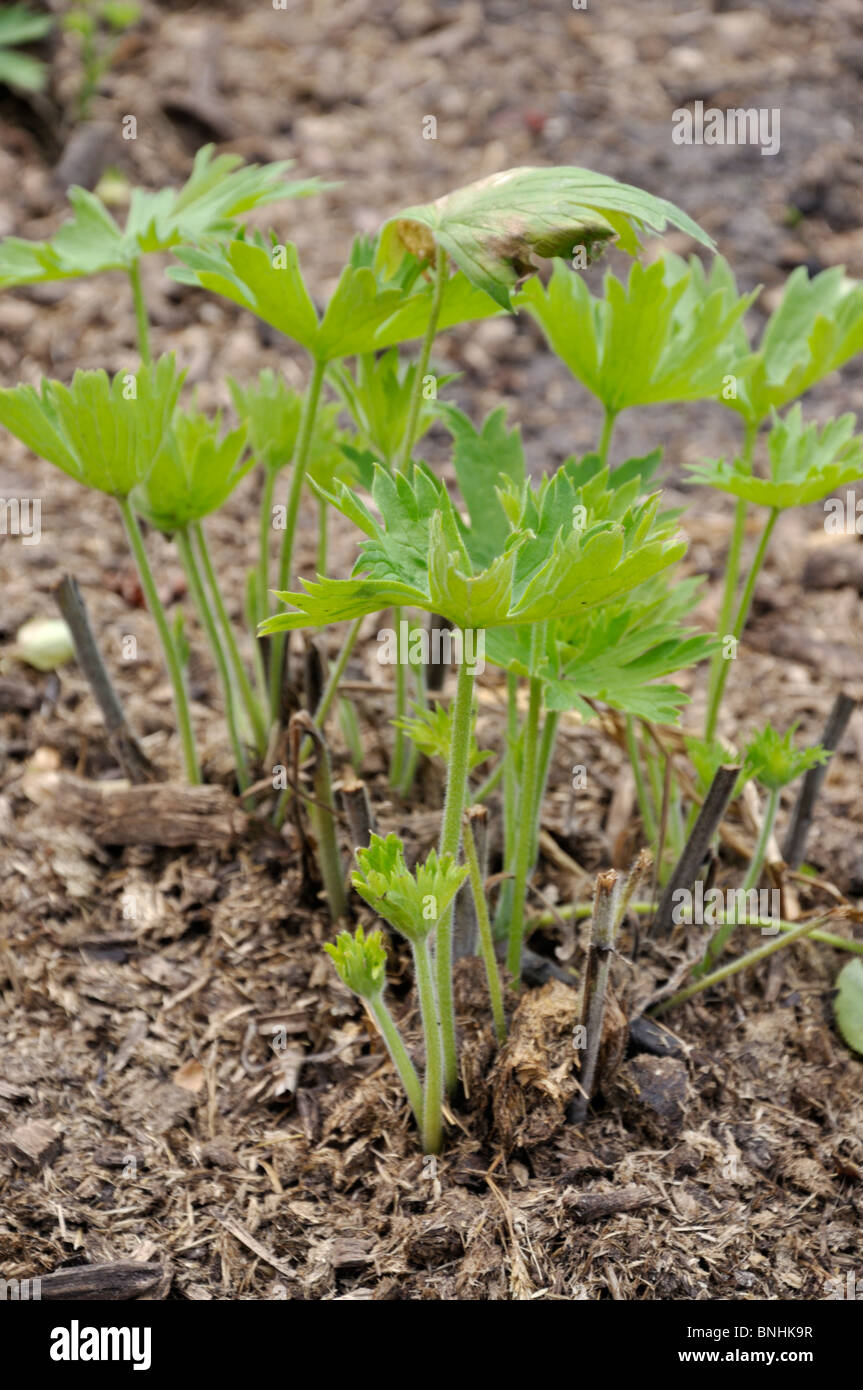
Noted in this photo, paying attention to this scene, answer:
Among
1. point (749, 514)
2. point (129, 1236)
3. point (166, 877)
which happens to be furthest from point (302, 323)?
point (749, 514)

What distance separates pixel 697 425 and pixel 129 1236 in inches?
94.5

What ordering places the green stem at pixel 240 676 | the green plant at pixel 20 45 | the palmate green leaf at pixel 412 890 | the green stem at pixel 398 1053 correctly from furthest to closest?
1. the green plant at pixel 20 45
2. the green stem at pixel 240 676
3. the green stem at pixel 398 1053
4. the palmate green leaf at pixel 412 890

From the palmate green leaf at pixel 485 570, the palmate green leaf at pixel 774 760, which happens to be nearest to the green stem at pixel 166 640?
the palmate green leaf at pixel 485 570

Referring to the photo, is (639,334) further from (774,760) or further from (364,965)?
(364,965)

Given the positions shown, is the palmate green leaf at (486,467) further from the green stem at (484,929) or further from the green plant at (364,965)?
the green plant at (364,965)

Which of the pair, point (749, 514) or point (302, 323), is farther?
point (749, 514)

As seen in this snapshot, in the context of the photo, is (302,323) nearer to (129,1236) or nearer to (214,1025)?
(214,1025)

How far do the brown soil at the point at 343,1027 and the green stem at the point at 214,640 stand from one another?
0.38 feet

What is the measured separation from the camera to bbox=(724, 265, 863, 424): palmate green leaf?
1.69m

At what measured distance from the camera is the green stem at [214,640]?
1847mm

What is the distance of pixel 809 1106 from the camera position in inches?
65.7

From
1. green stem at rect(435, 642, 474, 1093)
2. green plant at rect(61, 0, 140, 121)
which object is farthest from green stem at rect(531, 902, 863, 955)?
green plant at rect(61, 0, 140, 121)

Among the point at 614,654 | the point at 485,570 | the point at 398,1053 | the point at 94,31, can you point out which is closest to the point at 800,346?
the point at 614,654

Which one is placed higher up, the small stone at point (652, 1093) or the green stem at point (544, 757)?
the green stem at point (544, 757)
